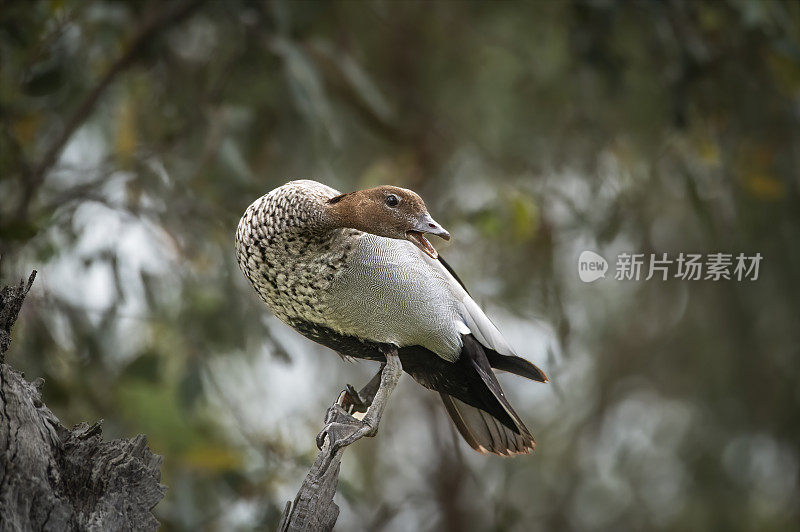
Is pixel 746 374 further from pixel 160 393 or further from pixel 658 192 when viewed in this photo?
pixel 160 393

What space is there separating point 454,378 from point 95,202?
1698 millimetres

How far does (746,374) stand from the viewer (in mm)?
4543

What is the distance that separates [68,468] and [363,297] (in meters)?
0.53

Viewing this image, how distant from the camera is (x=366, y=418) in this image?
1.62 m

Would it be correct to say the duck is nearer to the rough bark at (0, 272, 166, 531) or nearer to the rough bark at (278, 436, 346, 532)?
the rough bark at (278, 436, 346, 532)

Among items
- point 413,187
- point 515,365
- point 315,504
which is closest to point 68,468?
point 315,504

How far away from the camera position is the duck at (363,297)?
5.13ft

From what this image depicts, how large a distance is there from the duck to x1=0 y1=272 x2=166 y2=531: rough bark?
0.32 metres

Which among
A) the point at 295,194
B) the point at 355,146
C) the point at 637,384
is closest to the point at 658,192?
the point at 355,146

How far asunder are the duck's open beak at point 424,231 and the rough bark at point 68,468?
1.68ft

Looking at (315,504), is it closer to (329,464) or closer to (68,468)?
(329,464)

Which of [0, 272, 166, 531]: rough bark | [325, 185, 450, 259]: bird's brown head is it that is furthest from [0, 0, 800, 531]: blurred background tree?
[325, 185, 450, 259]: bird's brown head

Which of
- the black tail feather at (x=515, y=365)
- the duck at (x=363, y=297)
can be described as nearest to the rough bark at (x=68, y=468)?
the duck at (x=363, y=297)

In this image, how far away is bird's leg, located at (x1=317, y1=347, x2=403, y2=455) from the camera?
5.16 feet
